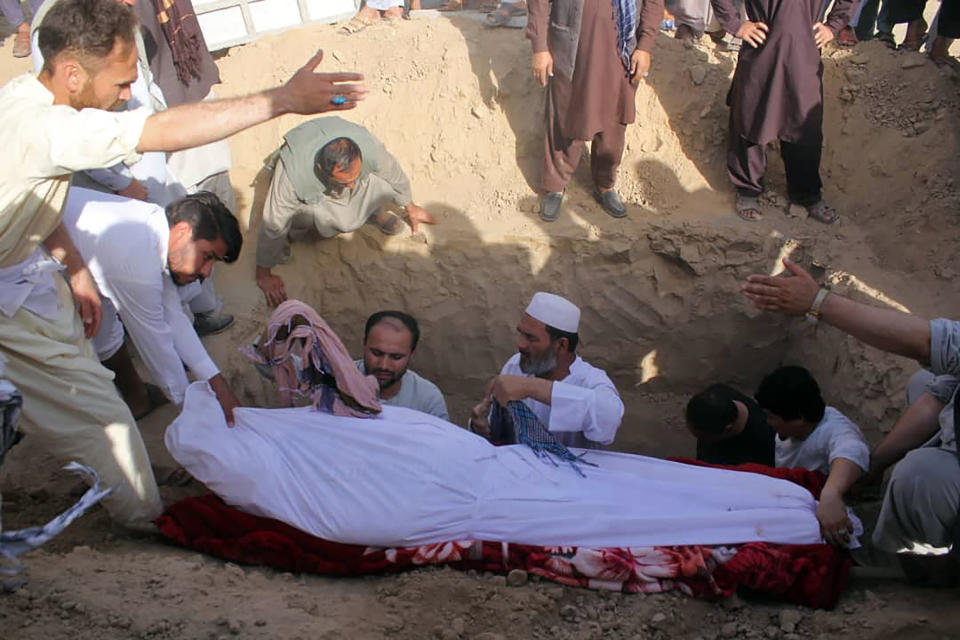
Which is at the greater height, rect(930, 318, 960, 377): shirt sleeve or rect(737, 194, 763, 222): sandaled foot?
rect(930, 318, 960, 377): shirt sleeve

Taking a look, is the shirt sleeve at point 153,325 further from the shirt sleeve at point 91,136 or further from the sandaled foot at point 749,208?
the sandaled foot at point 749,208

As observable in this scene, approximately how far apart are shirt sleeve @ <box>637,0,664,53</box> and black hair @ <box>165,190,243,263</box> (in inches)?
109

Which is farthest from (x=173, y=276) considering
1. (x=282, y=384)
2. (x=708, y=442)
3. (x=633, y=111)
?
(x=633, y=111)

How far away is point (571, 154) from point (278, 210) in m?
1.83

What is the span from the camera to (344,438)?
2.85 metres

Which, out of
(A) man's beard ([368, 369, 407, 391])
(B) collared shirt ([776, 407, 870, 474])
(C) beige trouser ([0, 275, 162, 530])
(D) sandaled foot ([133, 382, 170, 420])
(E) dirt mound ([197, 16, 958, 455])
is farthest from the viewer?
(E) dirt mound ([197, 16, 958, 455])

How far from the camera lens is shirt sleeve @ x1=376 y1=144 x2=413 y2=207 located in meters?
4.41

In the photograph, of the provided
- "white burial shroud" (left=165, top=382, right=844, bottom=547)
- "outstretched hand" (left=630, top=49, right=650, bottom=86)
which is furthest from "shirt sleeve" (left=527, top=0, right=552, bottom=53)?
"white burial shroud" (left=165, top=382, right=844, bottom=547)

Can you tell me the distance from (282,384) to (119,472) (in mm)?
662

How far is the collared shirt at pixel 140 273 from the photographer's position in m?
2.85

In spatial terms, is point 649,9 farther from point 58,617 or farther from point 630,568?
point 58,617

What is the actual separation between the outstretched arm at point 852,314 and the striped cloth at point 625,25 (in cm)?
232

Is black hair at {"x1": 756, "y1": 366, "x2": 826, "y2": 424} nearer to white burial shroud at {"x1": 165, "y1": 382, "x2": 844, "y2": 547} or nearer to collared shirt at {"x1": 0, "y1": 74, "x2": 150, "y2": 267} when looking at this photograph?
white burial shroud at {"x1": 165, "y1": 382, "x2": 844, "y2": 547}

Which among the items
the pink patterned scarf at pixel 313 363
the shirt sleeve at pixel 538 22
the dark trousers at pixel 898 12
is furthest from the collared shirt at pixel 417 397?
the dark trousers at pixel 898 12
